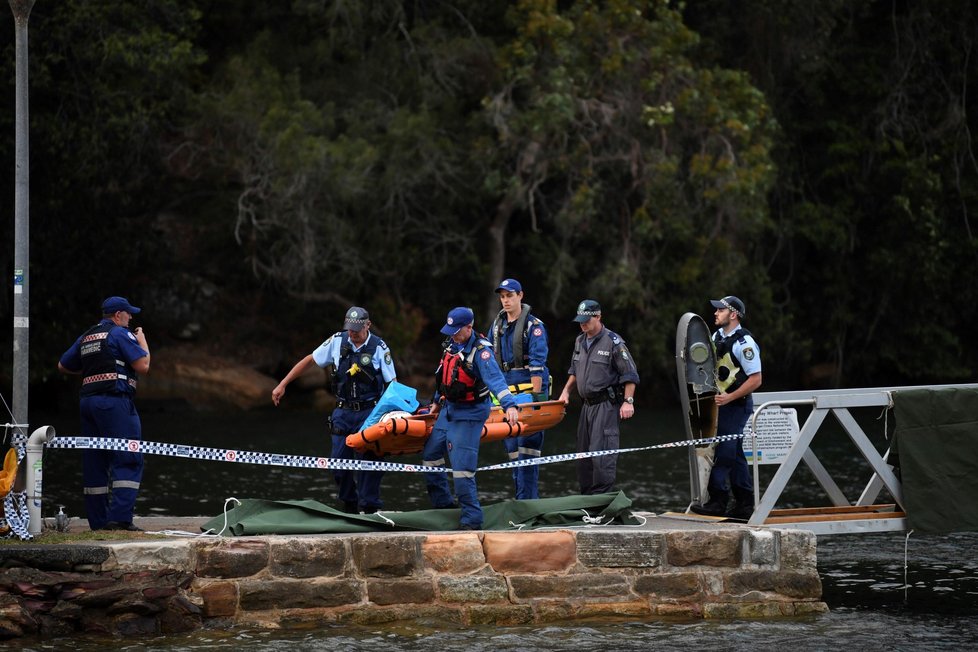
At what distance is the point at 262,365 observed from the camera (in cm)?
3516

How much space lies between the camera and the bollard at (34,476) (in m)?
10.4

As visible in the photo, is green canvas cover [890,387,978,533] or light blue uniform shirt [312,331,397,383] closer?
green canvas cover [890,387,978,533]

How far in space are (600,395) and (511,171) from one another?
72.8ft

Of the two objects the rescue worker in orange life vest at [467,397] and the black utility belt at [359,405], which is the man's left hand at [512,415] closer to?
the rescue worker in orange life vest at [467,397]

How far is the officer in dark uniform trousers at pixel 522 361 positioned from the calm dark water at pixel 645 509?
240 centimetres

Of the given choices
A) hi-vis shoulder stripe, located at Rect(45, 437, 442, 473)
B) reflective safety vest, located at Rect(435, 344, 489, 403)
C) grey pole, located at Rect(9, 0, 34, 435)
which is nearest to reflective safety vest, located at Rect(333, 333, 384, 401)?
hi-vis shoulder stripe, located at Rect(45, 437, 442, 473)

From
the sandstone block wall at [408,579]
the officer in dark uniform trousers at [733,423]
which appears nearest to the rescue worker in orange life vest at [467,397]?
the sandstone block wall at [408,579]

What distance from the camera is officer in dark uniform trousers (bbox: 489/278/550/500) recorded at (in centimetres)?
1289

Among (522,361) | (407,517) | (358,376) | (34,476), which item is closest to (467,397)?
(407,517)

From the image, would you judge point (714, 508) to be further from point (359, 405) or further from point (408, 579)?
point (359, 405)

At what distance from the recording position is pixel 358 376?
12.3 metres

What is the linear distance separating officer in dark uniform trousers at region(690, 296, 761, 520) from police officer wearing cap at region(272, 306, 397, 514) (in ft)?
9.28

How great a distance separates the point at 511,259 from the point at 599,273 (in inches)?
132

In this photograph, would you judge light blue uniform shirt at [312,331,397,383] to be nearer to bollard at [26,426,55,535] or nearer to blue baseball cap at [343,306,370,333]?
blue baseball cap at [343,306,370,333]
